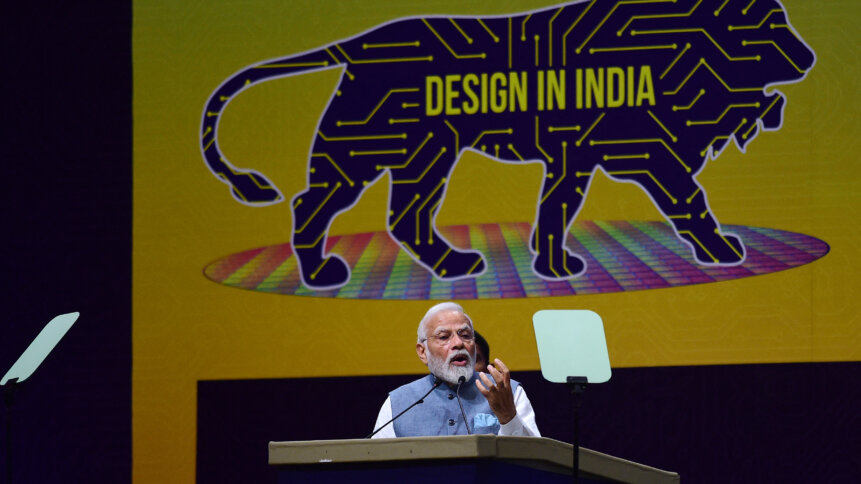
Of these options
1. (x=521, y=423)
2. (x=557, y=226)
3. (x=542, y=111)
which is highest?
(x=542, y=111)

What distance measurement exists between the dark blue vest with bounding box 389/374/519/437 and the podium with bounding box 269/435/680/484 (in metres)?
0.89

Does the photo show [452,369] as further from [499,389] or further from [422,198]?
[422,198]

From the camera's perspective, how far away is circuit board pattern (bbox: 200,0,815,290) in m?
4.77

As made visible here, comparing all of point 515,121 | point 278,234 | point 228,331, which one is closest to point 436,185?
point 515,121

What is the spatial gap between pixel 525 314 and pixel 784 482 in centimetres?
134

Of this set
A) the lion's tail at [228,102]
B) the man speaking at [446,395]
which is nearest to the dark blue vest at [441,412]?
the man speaking at [446,395]

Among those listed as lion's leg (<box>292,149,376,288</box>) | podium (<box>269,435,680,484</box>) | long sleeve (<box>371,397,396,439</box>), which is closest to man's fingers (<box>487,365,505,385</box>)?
podium (<box>269,435,680,484</box>)

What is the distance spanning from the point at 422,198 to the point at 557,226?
621mm
